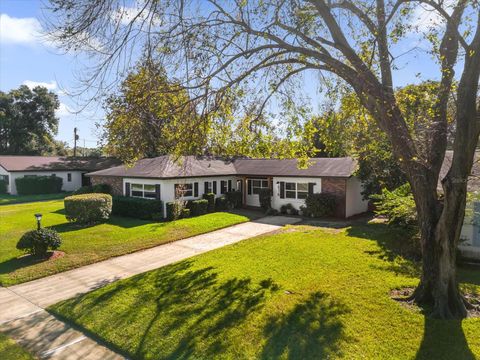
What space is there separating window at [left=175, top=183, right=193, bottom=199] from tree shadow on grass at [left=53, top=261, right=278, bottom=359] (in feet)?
33.0

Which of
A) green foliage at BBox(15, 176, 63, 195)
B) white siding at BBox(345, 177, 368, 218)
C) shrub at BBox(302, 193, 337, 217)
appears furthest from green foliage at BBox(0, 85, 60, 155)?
white siding at BBox(345, 177, 368, 218)

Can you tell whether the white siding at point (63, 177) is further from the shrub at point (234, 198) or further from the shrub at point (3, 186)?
the shrub at point (234, 198)

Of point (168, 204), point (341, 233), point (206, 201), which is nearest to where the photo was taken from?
point (341, 233)

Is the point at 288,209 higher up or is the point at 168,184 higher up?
the point at 168,184

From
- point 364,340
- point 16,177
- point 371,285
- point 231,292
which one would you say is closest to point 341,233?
point 371,285

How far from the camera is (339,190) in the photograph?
19.5 metres

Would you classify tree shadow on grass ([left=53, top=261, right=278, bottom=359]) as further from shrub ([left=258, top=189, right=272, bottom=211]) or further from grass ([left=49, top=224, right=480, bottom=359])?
shrub ([left=258, top=189, right=272, bottom=211])

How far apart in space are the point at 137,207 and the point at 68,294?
10.7 m

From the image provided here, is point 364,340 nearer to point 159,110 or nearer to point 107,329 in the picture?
point 107,329

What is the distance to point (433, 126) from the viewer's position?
704cm

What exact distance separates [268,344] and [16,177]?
35441 mm

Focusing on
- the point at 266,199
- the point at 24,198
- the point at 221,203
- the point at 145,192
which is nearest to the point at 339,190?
the point at 266,199

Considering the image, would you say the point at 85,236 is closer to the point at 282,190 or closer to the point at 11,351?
the point at 11,351

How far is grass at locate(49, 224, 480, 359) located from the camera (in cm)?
573
